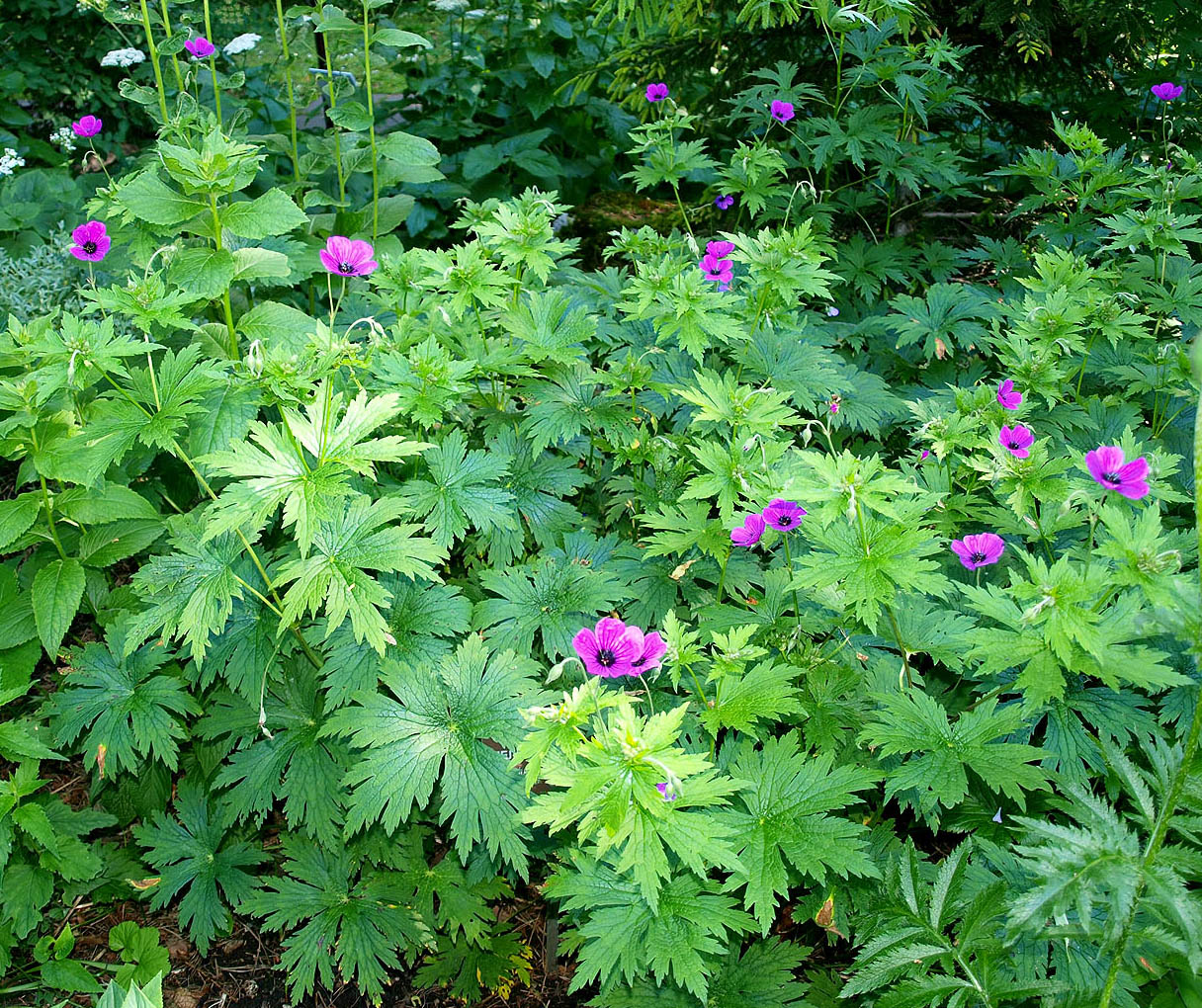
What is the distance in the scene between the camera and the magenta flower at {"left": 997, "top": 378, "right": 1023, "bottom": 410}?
237 cm

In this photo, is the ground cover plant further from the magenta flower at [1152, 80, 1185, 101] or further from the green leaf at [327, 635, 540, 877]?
the magenta flower at [1152, 80, 1185, 101]

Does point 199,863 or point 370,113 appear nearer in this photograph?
point 199,863

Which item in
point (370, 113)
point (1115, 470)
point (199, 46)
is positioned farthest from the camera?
point (370, 113)

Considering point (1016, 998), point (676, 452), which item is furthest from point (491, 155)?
point (1016, 998)

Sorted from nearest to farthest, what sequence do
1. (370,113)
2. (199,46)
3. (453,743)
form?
(453,743)
(199,46)
(370,113)

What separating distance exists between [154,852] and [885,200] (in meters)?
3.99

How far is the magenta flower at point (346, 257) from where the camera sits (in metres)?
2.48

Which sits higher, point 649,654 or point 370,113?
point 370,113

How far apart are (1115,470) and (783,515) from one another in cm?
70

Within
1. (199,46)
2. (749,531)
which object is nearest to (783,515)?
(749,531)

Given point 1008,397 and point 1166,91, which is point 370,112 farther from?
point 1166,91

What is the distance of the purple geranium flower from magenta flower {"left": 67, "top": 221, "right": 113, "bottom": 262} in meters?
2.05

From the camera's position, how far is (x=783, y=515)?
6.49 ft

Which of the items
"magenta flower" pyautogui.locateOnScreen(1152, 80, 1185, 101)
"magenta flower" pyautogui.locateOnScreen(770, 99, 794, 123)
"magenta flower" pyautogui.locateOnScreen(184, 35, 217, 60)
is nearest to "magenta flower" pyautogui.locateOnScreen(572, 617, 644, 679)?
"magenta flower" pyautogui.locateOnScreen(770, 99, 794, 123)
